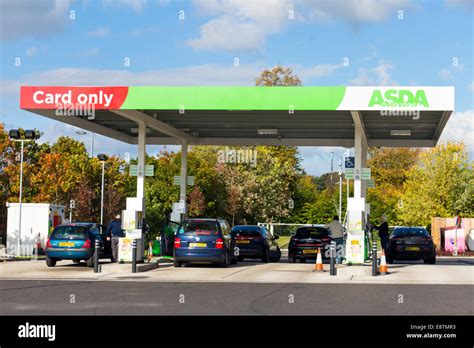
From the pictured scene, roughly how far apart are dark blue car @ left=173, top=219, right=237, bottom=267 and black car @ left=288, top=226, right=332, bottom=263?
5.89 metres

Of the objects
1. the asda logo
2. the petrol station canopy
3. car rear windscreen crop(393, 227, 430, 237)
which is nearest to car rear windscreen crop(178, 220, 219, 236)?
the petrol station canopy

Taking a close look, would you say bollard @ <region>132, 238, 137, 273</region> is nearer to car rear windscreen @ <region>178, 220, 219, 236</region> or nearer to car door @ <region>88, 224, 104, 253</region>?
car rear windscreen @ <region>178, 220, 219, 236</region>

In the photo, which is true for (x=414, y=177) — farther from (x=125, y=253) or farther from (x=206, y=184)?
(x=125, y=253)

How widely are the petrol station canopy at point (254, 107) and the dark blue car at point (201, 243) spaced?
145 inches

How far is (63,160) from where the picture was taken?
191 ft

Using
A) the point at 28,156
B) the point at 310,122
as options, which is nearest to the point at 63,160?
the point at 28,156

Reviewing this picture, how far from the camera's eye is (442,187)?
59.2 m

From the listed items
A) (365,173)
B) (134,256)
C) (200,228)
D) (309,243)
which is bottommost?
(134,256)

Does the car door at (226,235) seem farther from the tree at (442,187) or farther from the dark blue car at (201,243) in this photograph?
the tree at (442,187)

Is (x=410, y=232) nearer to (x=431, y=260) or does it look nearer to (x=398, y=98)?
(x=431, y=260)

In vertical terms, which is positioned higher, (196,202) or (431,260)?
(196,202)

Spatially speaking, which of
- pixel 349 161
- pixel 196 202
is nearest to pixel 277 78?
pixel 196 202

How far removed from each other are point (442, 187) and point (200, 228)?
38015mm

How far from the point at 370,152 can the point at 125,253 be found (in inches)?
2452
